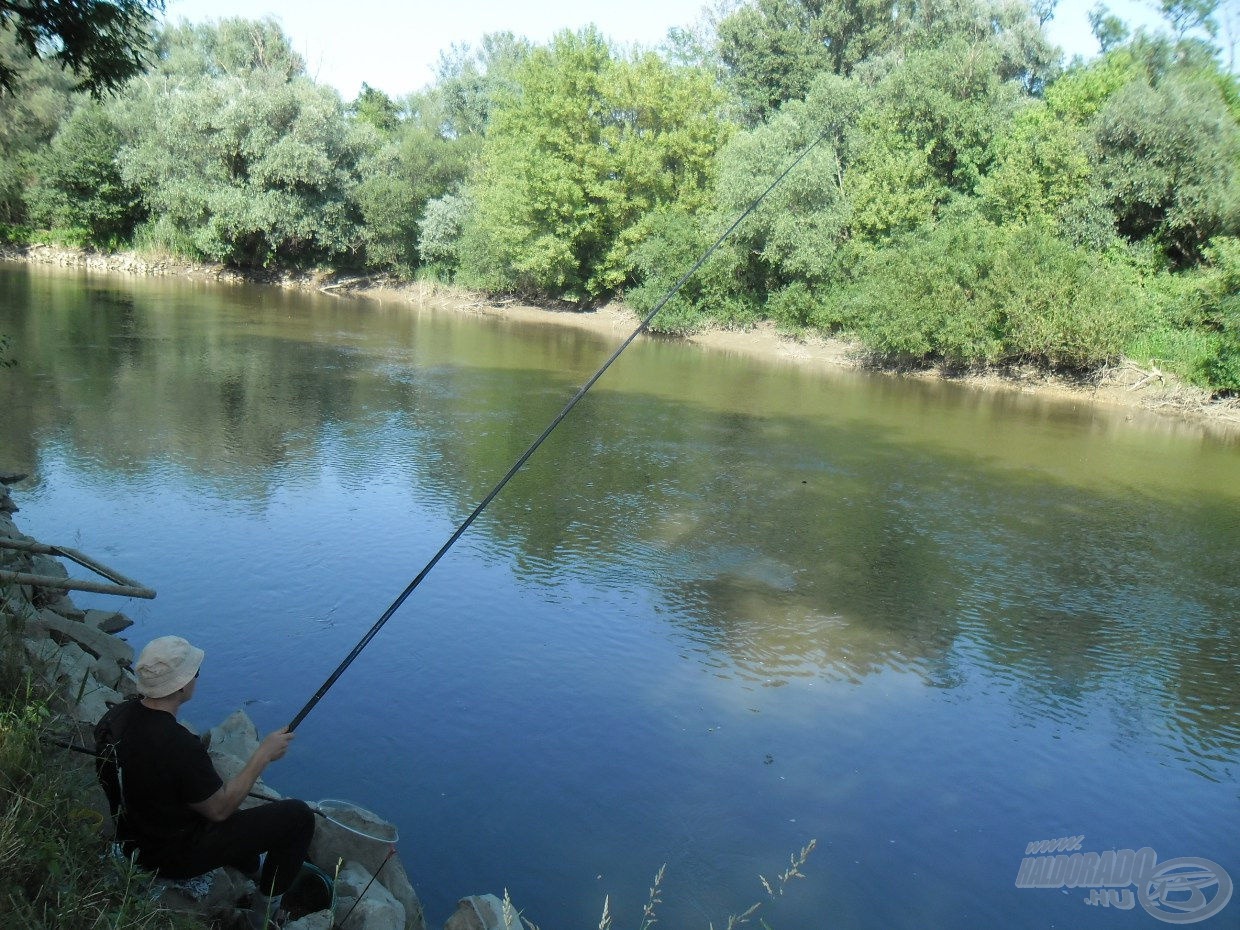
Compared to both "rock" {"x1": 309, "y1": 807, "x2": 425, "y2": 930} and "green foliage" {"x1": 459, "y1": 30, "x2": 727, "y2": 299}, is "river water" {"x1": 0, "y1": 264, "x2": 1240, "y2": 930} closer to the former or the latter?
"rock" {"x1": 309, "y1": 807, "x2": 425, "y2": 930}

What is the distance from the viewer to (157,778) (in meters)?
3.79

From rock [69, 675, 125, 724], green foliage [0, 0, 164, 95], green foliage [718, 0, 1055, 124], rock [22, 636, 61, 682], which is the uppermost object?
green foliage [718, 0, 1055, 124]

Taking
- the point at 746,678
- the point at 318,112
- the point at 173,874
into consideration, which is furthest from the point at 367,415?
the point at 318,112

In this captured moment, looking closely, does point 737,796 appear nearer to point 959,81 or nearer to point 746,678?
point 746,678

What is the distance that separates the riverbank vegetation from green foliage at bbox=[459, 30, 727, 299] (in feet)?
0.35

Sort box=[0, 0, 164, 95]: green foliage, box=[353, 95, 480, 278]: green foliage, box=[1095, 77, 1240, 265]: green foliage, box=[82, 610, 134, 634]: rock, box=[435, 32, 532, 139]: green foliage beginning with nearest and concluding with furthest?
box=[82, 610, 134, 634]: rock, box=[0, 0, 164, 95]: green foliage, box=[1095, 77, 1240, 265]: green foliage, box=[353, 95, 480, 278]: green foliage, box=[435, 32, 532, 139]: green foliage

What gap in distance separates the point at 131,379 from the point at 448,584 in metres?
10.8

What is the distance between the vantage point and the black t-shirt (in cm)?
379

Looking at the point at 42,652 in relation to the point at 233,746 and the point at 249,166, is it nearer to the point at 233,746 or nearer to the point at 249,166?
the point at 233,746

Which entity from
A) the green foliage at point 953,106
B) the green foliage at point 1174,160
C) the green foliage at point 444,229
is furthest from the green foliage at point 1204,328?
the green foliage at point 444,229

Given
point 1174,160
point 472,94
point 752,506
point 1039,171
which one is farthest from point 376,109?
point 752,506

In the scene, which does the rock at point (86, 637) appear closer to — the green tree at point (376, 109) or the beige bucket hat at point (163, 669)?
the beige bucket hat at point (163, 669)

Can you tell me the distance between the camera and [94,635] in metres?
6.57

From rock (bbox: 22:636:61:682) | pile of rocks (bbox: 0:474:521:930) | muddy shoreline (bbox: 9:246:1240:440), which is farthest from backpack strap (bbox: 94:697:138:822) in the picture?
muddy shoreline (bbox: 9:246:1240:440)
